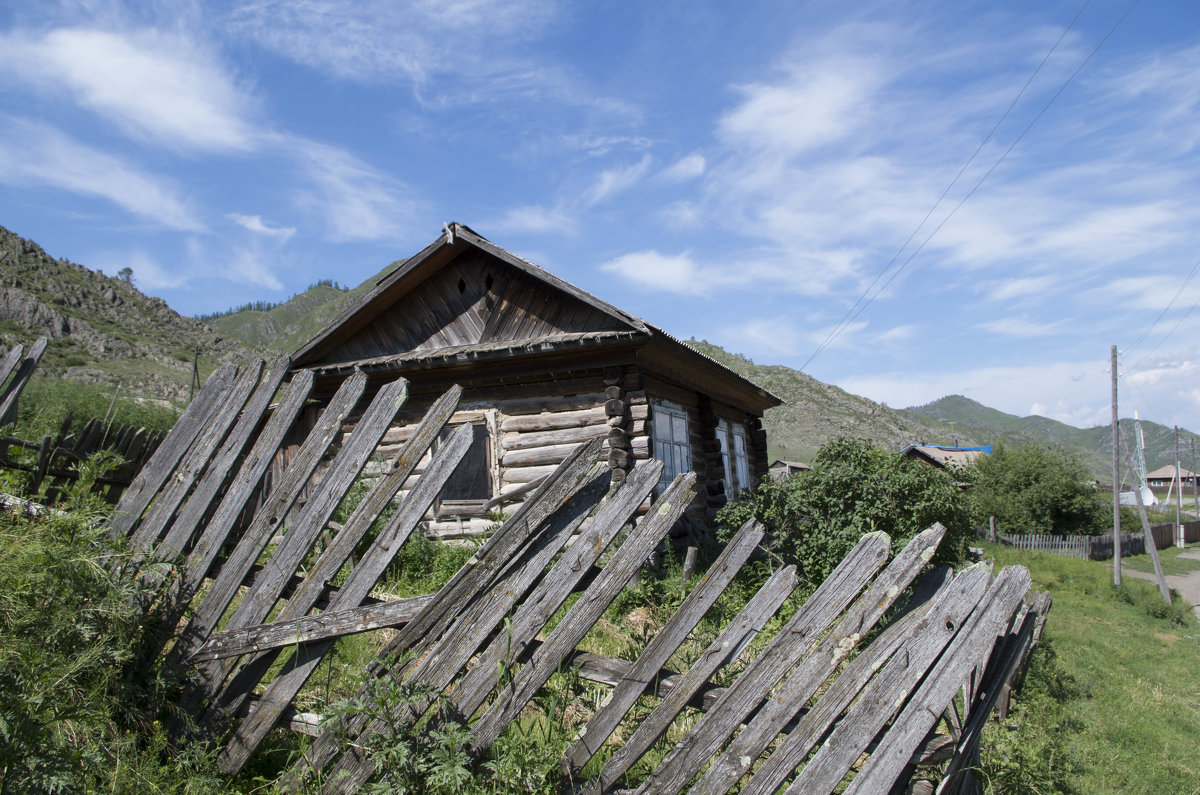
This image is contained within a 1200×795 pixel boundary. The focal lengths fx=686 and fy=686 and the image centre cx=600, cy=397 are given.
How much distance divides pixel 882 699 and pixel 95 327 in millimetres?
61769

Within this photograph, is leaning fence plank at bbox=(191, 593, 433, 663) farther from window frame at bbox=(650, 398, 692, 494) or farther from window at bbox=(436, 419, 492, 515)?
window frame at bbox=(650, 398, 692, 494)

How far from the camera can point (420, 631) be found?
2.58 m

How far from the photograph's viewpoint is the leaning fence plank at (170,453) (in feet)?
10.1

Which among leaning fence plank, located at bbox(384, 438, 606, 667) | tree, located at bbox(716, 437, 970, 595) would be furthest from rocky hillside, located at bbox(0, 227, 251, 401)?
leaning fence plank, located at bbox(384, 438, 606, 667)

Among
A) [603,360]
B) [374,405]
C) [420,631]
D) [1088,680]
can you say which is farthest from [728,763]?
[1088,680]

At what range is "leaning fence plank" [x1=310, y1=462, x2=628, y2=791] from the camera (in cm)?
246

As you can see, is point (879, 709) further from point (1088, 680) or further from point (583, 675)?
point (1088, 680)

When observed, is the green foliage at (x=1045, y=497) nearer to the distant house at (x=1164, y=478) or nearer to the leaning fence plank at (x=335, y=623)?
the leaning fence plank at (x=335, y=623)

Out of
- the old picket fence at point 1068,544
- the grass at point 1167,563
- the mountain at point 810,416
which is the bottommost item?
the grass at point 1167,563

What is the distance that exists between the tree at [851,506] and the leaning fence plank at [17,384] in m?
6.93

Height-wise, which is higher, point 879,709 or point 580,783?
point 879,709

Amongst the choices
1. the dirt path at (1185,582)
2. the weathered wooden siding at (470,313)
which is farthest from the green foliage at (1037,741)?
the dirt path at (1185,582)

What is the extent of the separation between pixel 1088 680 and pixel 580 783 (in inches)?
426

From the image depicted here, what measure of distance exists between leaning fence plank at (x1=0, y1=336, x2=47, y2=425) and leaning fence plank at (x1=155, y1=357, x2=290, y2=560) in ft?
7.89
